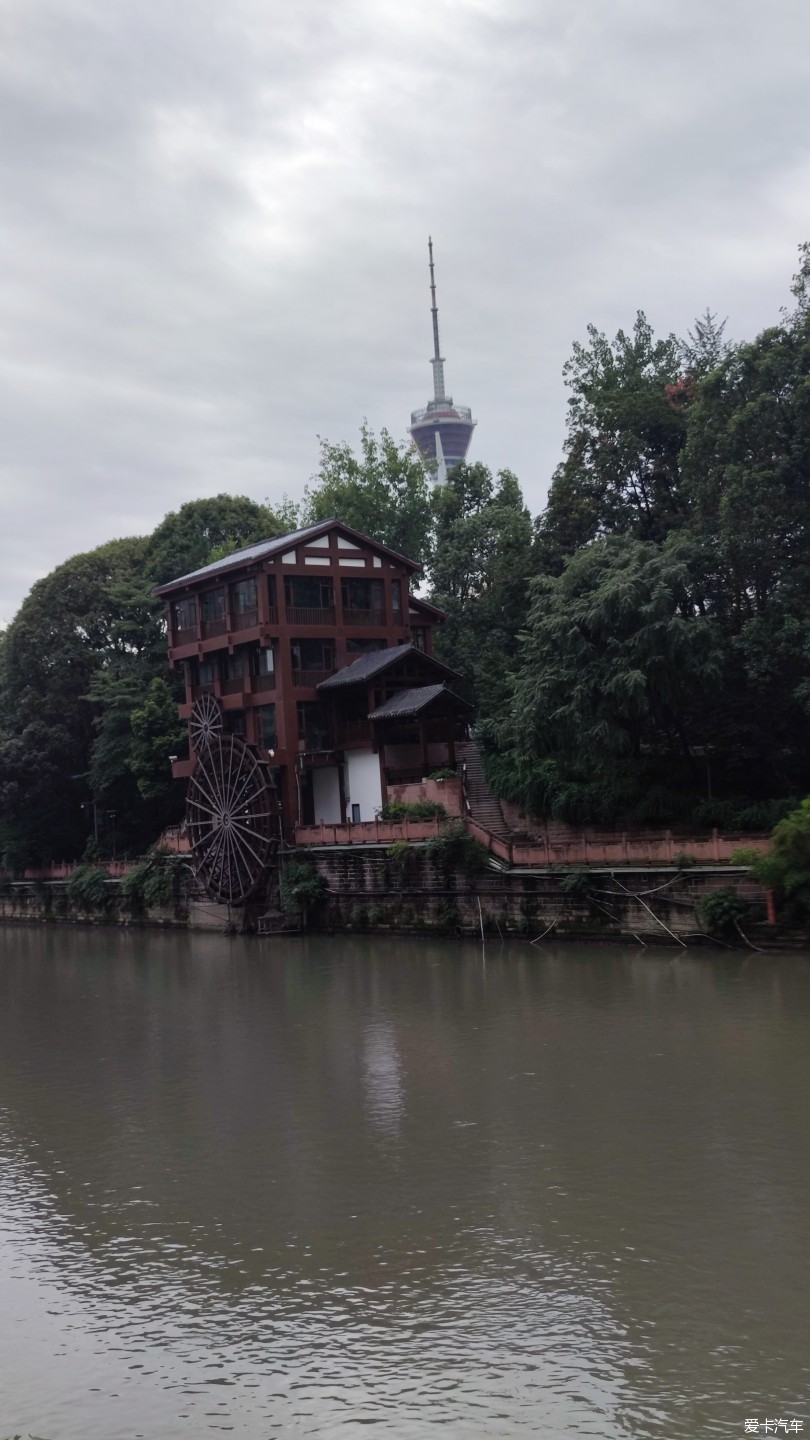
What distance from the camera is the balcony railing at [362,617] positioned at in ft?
141

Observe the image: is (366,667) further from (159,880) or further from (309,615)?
(159,880)

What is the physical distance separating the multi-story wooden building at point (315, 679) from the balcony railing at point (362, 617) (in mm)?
44

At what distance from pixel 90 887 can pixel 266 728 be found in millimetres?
11437

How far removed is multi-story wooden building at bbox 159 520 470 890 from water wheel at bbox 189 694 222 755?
0.06 meters

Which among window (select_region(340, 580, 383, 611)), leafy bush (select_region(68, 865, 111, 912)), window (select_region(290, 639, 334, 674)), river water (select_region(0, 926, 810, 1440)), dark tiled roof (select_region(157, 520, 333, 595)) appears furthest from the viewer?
leafy bush (select_region(68, 865, 111, 912))

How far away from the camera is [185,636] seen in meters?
45.9

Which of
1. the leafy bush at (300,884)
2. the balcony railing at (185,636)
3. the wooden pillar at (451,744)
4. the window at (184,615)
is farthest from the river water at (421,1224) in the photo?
the window at (184,615)

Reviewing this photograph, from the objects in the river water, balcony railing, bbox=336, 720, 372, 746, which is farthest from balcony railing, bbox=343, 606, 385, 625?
the river water

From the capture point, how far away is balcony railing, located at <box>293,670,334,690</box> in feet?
136

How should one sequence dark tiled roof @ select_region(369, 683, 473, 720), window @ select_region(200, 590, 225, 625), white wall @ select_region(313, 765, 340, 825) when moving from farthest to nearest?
window @ select_region(200, 590, 225, 625) → white wall @ select_region(313, 765, 340, 825) → dark tiled roof @ select_region(369, 683, 473, 720)

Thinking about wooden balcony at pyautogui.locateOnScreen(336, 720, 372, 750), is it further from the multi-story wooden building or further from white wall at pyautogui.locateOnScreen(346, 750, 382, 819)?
white wall at pyautogui.locateOnScreen(346, 750, 382, 819)

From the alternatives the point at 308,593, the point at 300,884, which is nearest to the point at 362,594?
the point at 308,593

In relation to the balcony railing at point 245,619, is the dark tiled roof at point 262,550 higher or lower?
higher

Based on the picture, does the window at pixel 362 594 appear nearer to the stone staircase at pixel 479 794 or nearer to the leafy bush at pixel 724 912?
the stone staircase at pixel 479 794
